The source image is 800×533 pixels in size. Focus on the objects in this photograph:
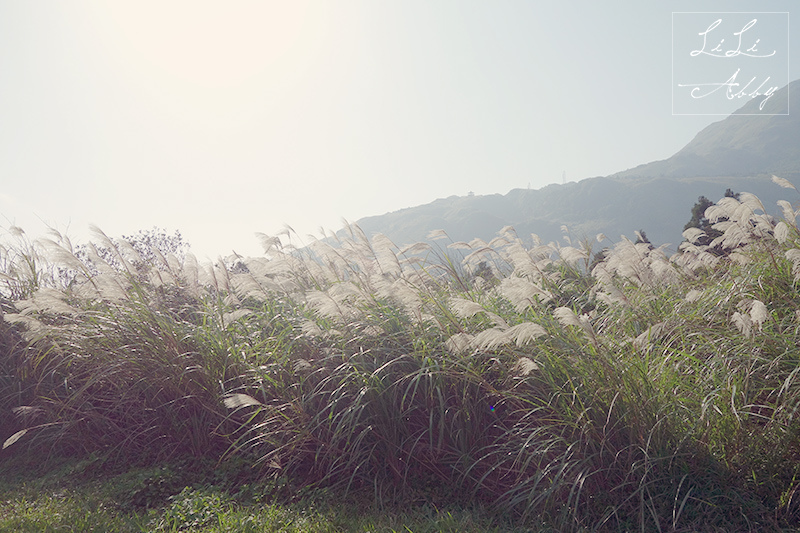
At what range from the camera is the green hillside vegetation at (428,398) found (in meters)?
2.79

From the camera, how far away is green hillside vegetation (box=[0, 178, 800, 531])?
279 cm

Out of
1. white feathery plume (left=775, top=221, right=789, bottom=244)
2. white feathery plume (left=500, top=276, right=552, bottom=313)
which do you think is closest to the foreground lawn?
white feathery plume (left=500, top=276, right=552, bottom=313)

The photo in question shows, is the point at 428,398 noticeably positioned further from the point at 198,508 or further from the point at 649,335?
the point at 198,508

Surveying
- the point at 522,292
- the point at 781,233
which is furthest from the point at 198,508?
the point at 781,233

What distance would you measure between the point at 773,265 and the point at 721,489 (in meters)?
2.24

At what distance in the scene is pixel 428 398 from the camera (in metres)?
3.36

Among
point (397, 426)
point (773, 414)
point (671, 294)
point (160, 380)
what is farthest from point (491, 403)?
point (160, 380)

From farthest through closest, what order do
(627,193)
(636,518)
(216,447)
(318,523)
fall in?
(627,193), (216,447), (318,523), (636,518)

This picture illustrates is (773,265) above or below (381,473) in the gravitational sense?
above

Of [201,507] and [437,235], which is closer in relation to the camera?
[201,507]

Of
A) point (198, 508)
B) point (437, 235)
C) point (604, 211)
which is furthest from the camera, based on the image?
point (604, 211)

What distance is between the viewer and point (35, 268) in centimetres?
600

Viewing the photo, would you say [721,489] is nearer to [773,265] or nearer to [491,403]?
[491,403]

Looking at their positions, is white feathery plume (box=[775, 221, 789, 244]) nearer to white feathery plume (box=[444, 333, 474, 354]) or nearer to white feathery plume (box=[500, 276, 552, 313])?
white feathery plume (box=[500, 276, 552, 313])
